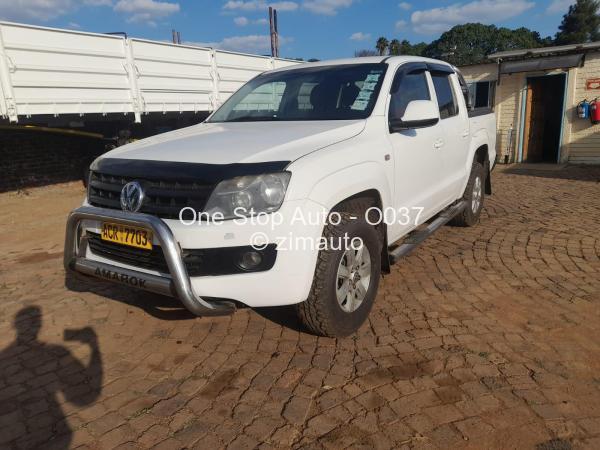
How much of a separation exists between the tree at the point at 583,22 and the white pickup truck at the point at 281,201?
193 feet

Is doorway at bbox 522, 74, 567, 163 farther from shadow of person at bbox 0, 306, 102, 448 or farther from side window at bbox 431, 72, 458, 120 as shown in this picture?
shadow of person at bbox 0, 306, 102, 448

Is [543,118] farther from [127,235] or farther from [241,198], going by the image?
[127,235]

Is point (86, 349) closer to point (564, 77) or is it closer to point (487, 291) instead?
point (487, 291)

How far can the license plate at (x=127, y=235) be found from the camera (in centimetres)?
257

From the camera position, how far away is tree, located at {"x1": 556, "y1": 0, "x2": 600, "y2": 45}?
168ft

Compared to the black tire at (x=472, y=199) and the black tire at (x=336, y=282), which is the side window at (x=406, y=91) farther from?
the black tire at (x=472, y=199)

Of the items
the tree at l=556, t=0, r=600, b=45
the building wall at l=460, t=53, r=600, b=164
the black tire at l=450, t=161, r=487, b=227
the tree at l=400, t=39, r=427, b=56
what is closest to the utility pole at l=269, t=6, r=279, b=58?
the building wall at l=460, t=53, r=600, b=164

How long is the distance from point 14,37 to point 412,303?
20.9 ft

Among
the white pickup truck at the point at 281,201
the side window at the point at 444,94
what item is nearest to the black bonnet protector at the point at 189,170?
the white pickup truck at the point at 281,201

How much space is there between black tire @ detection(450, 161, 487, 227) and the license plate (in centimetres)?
392

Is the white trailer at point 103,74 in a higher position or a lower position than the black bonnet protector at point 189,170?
higher

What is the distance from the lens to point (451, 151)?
447cm

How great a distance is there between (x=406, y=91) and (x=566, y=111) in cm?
952

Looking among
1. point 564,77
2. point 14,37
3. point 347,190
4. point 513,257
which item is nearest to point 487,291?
point 513,257
